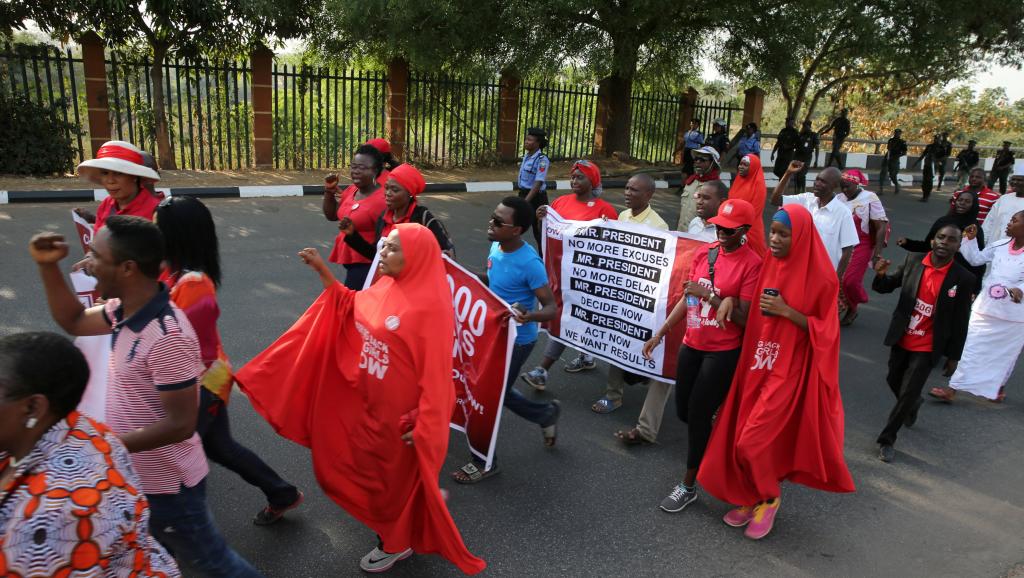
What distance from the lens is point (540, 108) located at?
1834 centimetres

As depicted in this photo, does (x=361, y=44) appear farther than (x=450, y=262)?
Yes

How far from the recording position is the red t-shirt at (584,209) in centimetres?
596

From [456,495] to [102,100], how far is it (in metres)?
12.3

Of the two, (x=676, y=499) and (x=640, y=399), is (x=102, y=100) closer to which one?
(x=640, y=399)

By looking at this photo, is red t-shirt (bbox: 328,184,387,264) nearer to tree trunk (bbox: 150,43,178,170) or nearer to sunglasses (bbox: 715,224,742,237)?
sunglasses (bbox: 715,224,742,237)

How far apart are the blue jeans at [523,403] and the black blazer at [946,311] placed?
2420 millimetres

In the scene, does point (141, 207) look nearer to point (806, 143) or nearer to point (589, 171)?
point (589, 171)

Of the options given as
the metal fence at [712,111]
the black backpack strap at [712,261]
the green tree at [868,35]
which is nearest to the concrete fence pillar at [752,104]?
the metal fence at [712,111]

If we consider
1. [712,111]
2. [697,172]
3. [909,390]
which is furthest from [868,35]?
[909,390]

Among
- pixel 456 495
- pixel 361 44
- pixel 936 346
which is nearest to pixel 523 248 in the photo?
pixel 456 495

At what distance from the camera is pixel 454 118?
1802 centimetres

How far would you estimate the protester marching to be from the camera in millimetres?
1876

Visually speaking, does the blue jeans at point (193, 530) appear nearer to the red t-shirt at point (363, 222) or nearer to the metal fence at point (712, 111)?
the red t-shirt at point (363, 222)

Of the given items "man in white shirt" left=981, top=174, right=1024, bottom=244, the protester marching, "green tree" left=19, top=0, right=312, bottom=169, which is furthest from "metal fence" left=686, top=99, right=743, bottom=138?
the protester marching
